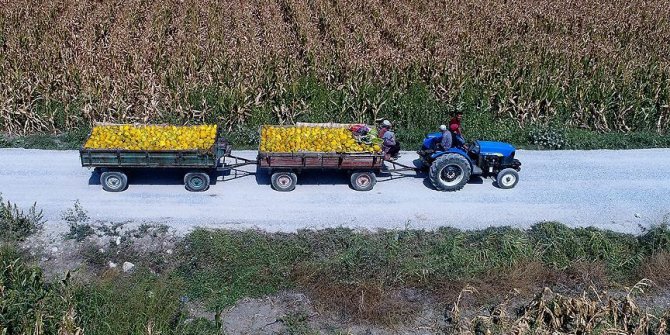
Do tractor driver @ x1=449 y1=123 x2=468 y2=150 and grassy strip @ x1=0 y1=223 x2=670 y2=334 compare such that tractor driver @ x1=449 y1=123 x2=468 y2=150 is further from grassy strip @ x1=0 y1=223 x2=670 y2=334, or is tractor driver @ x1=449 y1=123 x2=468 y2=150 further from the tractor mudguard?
grassy strip @ x1=0 y1=223 x2=670 y2=334

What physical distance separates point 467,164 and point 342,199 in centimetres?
306

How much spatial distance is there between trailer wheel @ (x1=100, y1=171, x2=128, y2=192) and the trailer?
3.24 meters

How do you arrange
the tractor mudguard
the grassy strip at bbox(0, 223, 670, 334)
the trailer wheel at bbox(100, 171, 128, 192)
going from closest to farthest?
the grassy strip at bbox(0, 223, 670, 334)
the trailer wheel at bbox(100, 171, 128, 192)
the tractor mudguard

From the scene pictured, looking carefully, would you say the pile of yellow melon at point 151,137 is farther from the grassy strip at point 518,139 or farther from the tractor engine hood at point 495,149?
the tractor engine hood at point 495,149

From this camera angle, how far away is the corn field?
1895 centimetres

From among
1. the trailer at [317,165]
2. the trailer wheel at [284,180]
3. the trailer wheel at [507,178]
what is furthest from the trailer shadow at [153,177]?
the trailer wheel at [507,178]

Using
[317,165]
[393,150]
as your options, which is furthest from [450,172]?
[317,165]

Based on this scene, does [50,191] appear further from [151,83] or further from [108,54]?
[108,54]

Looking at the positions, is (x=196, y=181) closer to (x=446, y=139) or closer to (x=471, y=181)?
(x=446, y=139)

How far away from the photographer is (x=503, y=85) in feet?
65.3

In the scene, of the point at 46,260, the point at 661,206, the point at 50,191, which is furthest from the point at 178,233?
the point at 661,206

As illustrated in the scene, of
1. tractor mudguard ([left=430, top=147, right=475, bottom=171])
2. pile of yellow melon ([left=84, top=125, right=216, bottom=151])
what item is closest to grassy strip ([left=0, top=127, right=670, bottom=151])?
pile of yellow melon ([left=84, top=125, right=216, bottom=151])

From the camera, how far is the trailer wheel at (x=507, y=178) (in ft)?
51.5

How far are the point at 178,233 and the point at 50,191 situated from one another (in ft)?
12.8
